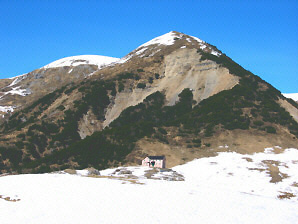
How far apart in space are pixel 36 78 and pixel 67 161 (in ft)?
383

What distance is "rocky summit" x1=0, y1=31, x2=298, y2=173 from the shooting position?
67625 millimetres

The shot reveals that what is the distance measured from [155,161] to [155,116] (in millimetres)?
34505

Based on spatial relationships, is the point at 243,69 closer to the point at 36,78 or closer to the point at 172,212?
the point at 172,212

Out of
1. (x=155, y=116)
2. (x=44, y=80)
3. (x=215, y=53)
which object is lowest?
(x=155, y=116)

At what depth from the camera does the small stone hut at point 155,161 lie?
190 feet

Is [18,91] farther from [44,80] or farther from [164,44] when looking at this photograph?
[164,44]

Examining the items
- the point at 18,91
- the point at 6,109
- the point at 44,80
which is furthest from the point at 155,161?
the point at 44,80

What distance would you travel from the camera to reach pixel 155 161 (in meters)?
58.3

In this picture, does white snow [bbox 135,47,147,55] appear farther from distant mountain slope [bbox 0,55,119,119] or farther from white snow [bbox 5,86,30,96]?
white snow [bbox 5,86,30,96]

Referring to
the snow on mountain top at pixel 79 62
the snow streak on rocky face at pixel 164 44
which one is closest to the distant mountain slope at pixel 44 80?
the snow on mountain top at pixel 79 62

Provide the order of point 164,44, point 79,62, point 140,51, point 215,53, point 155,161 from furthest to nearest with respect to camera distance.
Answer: point 79,62, point 140,51, point 164,44, point 215,53, point 155,161

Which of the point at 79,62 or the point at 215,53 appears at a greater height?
the point at 79,62

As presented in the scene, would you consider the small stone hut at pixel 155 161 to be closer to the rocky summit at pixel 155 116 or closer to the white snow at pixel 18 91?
the rocky summit at pixel 155 116

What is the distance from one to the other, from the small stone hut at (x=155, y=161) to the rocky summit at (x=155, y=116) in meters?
2.47
